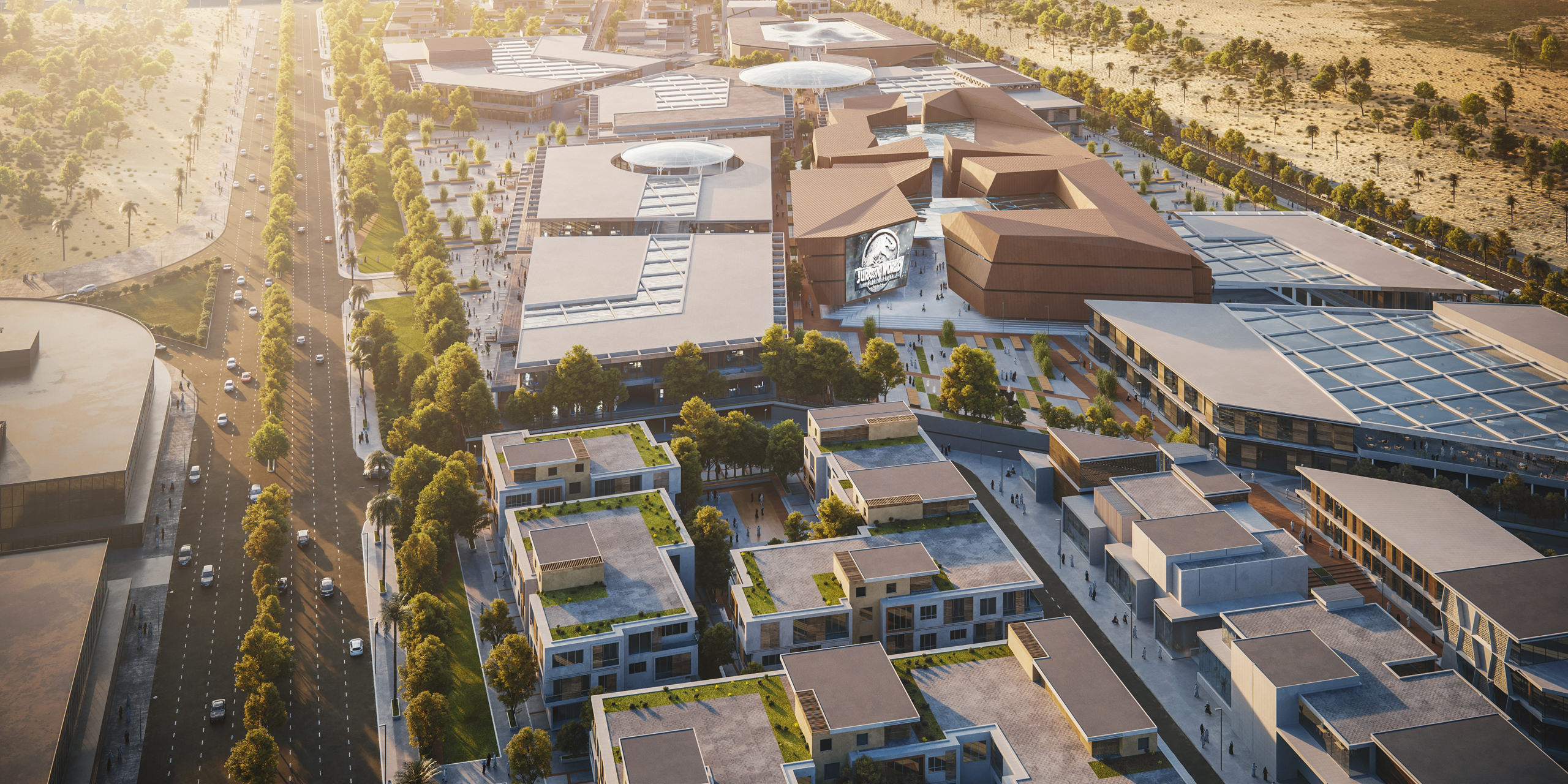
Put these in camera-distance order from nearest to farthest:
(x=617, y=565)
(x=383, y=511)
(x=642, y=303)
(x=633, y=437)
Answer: (x=617, y=565) → (x=383, y=511) → (x=633, y=437) → (x=642, y=303)

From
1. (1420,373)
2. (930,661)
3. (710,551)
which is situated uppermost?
(1420,373)

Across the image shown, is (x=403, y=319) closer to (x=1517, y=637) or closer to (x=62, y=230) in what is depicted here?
(x=62, y=230)

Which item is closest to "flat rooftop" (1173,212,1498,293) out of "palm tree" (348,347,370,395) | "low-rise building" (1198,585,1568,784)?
"low-rise building" (1198,585,1568,784)

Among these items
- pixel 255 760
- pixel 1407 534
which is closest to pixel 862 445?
pixel 1407 534

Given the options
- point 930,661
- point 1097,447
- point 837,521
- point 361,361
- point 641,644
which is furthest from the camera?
point 361,361

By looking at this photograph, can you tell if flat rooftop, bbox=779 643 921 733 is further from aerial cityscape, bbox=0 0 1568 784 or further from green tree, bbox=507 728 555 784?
green tree, bbox=507 728 555 784

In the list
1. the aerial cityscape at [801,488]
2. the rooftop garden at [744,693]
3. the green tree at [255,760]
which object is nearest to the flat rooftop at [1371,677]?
the aerial cityscape at [801,488]

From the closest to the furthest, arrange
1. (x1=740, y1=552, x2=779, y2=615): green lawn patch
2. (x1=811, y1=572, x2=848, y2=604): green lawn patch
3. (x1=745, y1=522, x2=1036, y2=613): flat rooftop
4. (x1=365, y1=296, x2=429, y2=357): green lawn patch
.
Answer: (x1=740, y1=552, x2=779, y2=615): green lawn patch < (x1=811, y1=572, x2=848, y2=604): green lawn patch < (x1=745, y1=522, x2=1036, y2=613): flat rooftop < (x1=365, y1=296, x2=429, y2=357): green lawn patch
